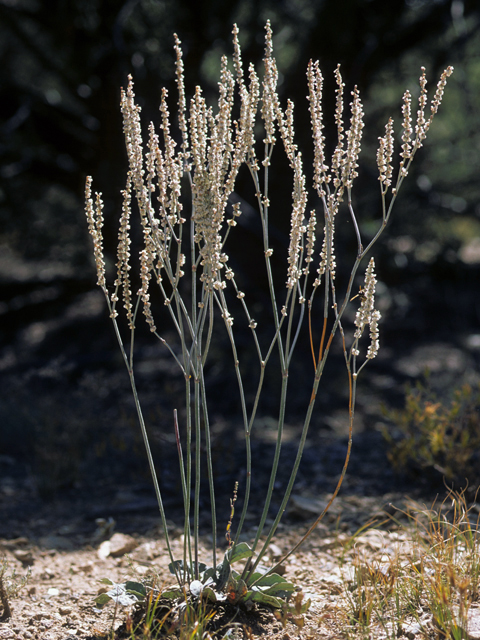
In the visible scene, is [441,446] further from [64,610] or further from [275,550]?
[64,610]

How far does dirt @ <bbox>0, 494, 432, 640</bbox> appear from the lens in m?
1.94

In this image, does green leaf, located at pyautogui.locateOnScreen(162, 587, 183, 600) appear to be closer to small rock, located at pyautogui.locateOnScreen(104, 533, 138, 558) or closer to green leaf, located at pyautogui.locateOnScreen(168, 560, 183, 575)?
green leaf, located at pyautogui.locateOnScreen(168, 560, 183, 575)

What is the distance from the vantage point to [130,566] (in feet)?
7.63

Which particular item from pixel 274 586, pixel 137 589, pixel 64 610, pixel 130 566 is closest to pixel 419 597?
pixel 274 586

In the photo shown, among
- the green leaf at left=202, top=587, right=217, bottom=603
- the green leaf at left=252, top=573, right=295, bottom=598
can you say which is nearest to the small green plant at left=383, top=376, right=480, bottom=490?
the green leaf at left=252, top=573, right=295, bottom=598

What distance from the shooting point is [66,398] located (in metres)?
4.89

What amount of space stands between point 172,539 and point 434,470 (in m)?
1.45

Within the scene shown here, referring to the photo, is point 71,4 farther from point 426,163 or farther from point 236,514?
point 236,514

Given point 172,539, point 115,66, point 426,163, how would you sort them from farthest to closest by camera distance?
point 426,163, point 115,66, point 172,539

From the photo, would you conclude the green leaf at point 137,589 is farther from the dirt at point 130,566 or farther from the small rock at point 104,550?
the small rock at point 104,550

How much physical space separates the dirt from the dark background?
1.70ft

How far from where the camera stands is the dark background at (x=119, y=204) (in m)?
4.38

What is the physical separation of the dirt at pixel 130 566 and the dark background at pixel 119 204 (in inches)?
20.4

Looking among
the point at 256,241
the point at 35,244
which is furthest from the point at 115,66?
the point at 35,244
